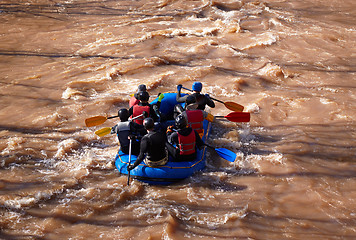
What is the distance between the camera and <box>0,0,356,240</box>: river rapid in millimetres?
4453

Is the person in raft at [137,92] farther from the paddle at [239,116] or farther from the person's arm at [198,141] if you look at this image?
the paddle at [239,116]

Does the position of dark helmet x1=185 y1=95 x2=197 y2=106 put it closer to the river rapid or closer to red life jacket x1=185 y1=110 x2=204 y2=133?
red life jacket x1=185 y1=110 x2=204 y2=133

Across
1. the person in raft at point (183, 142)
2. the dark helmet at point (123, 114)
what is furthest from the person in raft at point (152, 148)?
the dark helmet at point (123, 114)

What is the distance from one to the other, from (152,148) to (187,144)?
1.78ft

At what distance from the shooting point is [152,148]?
15.6 feet

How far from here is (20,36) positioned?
457 inches

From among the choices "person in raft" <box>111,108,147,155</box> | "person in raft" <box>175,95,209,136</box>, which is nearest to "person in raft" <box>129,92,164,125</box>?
"person in raft" <box>111,108,147,155</box>

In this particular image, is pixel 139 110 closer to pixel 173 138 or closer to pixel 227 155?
pixel 173 138

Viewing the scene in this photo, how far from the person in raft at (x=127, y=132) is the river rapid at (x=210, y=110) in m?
0.50

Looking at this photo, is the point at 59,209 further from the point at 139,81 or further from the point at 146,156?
the point at 139,81

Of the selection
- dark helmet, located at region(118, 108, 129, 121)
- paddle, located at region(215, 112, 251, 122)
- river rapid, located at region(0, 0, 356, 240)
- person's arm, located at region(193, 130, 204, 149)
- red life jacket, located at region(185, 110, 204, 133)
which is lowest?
river rapid, located at region(0, 0, 356, 240)

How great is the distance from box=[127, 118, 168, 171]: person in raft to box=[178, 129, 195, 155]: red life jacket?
25 cm

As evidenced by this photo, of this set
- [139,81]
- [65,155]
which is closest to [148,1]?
[139,81]

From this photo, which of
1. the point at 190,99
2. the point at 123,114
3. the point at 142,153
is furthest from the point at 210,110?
the point at 142,153
